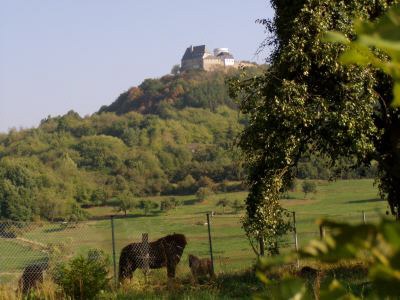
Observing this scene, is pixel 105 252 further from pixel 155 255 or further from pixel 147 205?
pixel 147 205

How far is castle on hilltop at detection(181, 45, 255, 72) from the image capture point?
454ft

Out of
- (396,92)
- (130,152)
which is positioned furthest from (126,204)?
(396,92)

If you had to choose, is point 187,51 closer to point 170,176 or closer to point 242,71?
point 170,176

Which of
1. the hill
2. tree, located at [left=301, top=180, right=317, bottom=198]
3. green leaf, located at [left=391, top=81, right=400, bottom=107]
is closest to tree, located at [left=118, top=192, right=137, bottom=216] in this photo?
the hill

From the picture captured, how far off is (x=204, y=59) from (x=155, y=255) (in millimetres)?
124422

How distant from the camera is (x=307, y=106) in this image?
13.6 m

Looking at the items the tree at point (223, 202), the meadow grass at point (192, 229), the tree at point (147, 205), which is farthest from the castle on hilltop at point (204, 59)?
the tree at point (223, 202)

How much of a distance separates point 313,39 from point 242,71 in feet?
8.10

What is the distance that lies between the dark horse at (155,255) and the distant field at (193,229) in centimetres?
32

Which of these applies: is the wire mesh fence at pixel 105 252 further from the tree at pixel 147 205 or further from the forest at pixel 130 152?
the forest at pixel 130 152

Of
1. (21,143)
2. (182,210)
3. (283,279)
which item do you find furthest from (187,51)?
(283,279)

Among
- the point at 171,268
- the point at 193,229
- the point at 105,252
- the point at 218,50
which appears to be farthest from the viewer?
the point at 218,50

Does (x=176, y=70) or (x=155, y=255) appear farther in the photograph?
(x=176, y=70)

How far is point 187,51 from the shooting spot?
146000 millimetres
